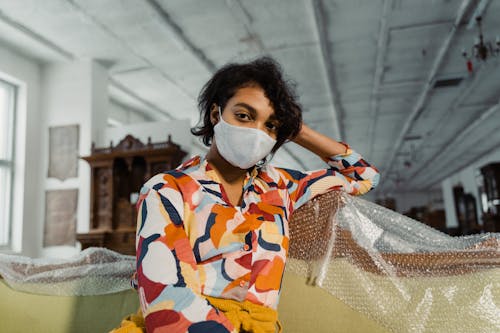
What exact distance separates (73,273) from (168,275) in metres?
0.82

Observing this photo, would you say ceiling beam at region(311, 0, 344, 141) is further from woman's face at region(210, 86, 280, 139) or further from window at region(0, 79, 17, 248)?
window at region(0, 79, 17, 248)

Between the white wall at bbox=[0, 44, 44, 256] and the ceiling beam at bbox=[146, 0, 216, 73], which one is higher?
the ceiling beam at bbox=[146, 0, 216, 73]

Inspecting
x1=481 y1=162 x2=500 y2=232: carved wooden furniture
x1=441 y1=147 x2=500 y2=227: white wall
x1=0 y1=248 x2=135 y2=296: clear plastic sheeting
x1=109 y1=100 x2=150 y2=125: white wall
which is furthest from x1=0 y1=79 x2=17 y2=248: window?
x1=441 y1=147 x2=500 y2=227: white wall

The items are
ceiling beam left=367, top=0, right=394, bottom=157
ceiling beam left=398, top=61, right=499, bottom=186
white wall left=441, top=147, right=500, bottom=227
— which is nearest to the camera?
ceiling beam left=367, top=0, right=394, bottom=157

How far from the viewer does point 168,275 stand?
0.87 meters

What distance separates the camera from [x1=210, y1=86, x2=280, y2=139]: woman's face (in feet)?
3.63

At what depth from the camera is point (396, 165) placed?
1448cm

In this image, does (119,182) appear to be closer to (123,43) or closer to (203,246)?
(123,43)

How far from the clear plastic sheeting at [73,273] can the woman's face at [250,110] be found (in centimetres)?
70

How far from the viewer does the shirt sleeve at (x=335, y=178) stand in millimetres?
1252

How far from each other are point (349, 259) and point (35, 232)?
5.21m

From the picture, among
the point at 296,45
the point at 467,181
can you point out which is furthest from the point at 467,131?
the point at 296,45

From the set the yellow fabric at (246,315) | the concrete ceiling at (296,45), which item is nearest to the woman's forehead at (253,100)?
the yellow fabric at (246,315)

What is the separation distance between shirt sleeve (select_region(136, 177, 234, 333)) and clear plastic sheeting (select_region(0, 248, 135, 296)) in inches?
24.4
